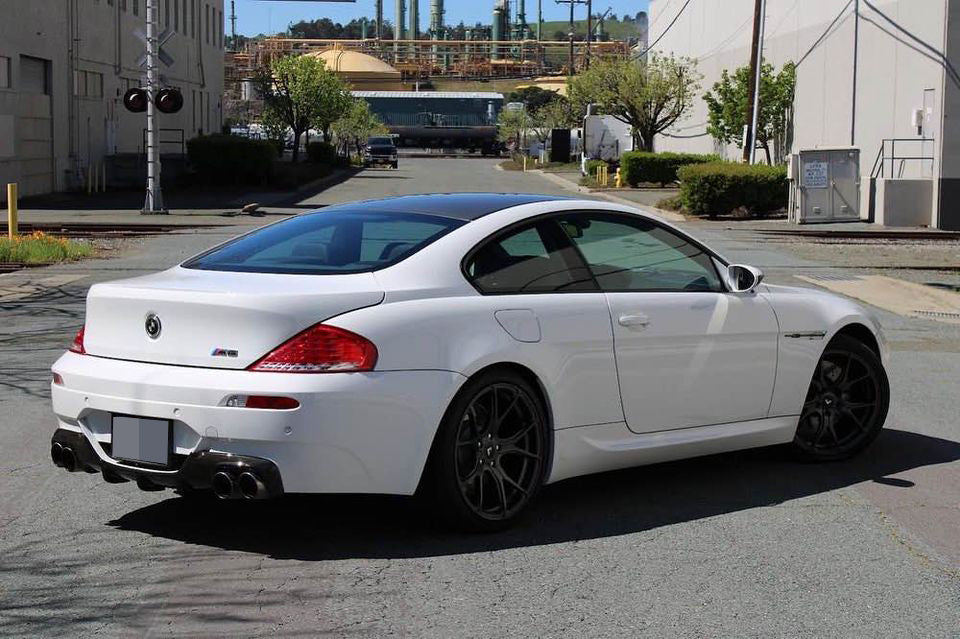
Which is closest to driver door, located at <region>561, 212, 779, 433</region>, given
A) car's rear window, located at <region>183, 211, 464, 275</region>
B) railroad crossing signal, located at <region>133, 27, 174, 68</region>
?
car's rear window, located at <region>183, 211, 464, 275</region>

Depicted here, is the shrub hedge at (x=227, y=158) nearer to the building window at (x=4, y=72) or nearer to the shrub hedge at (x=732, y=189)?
the building window at (x=4, y=72)

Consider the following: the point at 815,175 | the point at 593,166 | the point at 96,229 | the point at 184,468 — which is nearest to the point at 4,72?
the point at 96,229

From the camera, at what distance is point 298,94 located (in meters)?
67.3

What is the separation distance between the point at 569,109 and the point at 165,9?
41798 mm

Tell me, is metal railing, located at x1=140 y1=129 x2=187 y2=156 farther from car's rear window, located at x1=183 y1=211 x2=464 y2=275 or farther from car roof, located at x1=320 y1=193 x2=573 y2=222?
car's rear window, located at x1=183 y1=211 x2=464 y2=275

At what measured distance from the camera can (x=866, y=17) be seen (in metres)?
37.8

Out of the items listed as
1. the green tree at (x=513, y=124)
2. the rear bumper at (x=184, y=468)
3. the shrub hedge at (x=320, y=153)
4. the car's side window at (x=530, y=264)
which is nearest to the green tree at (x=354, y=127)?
the green tree at (x=513, y=124)

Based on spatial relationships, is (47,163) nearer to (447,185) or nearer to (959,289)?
(447,185)

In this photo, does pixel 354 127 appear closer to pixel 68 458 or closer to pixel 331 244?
pixel 331 244

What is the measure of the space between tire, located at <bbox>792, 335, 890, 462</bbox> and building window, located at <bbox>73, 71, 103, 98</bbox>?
135 feet

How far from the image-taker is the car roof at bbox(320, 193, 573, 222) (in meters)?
6.68

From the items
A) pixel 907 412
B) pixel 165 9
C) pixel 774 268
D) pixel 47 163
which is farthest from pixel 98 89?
pixel 907 412

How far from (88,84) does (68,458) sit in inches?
1731

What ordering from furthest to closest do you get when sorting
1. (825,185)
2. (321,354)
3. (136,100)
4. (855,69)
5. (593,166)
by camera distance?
(593,166), (855,69), (825,185), (136,100), (321,354)
